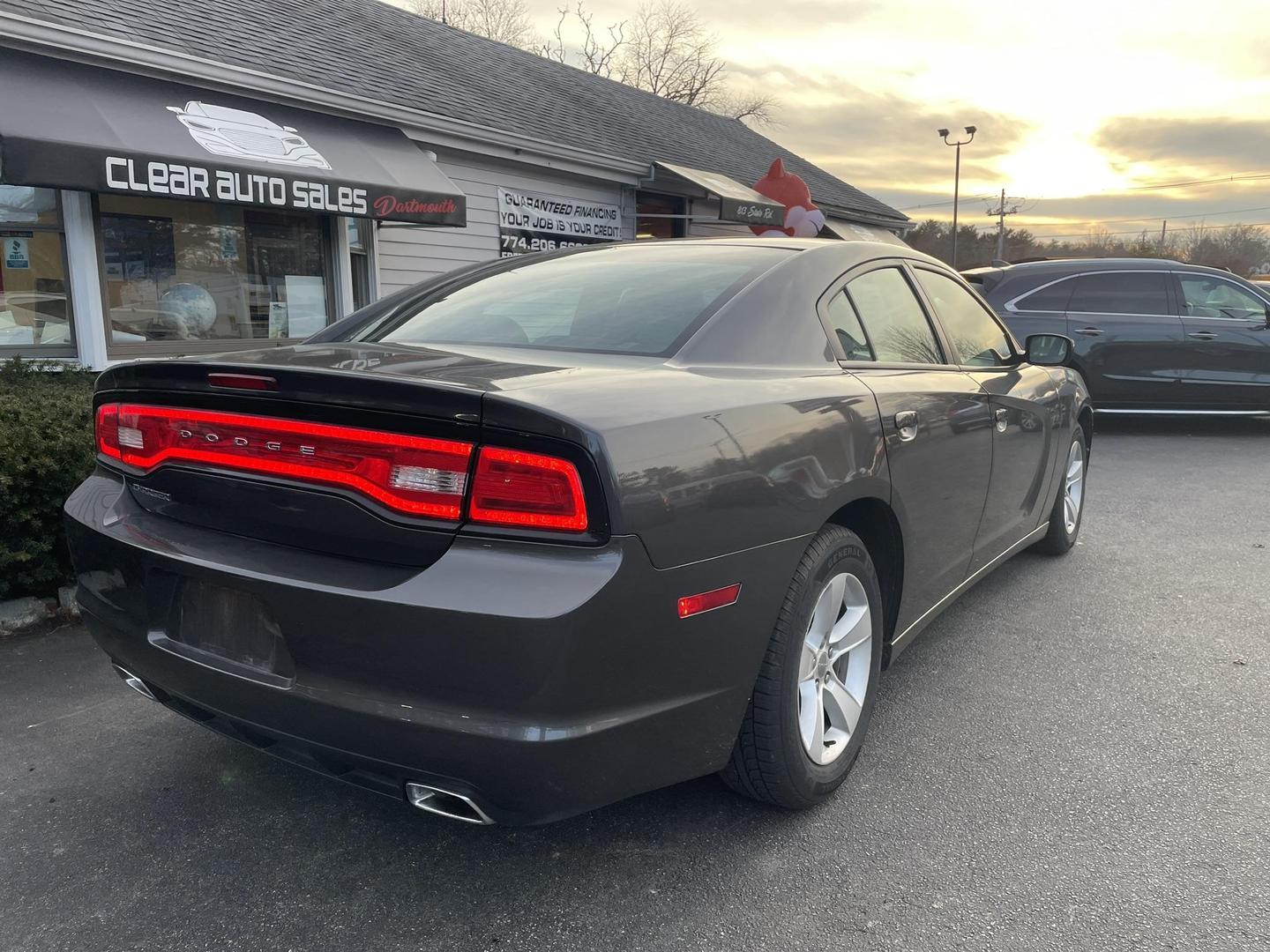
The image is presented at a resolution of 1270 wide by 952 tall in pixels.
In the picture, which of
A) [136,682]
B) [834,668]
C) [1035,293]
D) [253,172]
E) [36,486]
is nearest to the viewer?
[136,682]

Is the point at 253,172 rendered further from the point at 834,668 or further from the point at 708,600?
the point at 708,600

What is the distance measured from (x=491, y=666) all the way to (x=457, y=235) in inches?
372

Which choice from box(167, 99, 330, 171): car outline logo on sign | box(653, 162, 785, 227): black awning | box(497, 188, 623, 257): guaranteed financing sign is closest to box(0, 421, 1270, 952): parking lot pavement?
box(167, 99, 330, 171): car outline logo on sign

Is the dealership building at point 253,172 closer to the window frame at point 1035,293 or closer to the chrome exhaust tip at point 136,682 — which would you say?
the window frame at point 1035,293

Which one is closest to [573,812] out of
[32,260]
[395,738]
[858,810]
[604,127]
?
[395,738]

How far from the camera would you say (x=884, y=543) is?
2816 mm

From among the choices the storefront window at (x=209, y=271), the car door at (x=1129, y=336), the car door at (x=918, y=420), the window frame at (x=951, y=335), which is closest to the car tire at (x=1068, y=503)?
the window frame at (x=951, y=335)

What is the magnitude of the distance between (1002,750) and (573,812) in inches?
63.1

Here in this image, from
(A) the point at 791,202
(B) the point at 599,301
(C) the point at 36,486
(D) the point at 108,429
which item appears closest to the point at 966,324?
(B) the point at 599,301

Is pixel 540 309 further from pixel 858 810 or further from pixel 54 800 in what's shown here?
pixel 54 800

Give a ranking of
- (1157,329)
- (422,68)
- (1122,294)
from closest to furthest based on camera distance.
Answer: (1157,329)
(1122,294)
(422,68)

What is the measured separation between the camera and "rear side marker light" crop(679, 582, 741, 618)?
1.91 metres

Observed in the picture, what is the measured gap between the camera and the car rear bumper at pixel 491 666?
1.74 m

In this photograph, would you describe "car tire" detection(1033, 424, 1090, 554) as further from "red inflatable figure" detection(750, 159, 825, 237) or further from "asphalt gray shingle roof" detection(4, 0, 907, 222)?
"red inflatable figure" detection(750, 159, 825, 237)
